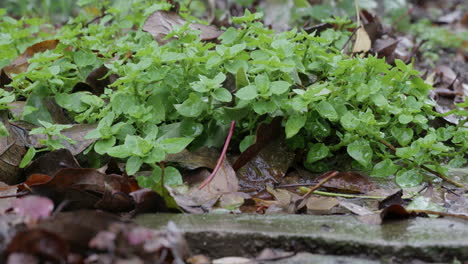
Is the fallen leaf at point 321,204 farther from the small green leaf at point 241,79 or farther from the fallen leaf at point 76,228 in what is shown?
the fallen leaf at point 76,228

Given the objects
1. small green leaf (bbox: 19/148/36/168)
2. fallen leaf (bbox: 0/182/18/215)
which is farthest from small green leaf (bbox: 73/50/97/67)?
fallen leaf (bbox: 0/182/18/215)

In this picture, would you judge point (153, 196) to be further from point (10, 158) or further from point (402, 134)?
point (402, 134)

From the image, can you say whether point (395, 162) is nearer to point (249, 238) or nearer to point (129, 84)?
point (249, 238)

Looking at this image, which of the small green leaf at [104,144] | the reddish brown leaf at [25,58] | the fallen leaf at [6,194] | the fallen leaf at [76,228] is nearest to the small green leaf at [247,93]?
the small green leaf at [104,144]

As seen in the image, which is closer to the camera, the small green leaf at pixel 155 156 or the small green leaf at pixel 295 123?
the small green leaf at pixel 155 156

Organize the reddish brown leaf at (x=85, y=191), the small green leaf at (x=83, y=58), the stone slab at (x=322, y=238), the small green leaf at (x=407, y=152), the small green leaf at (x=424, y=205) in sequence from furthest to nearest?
the small green leaf at (x=83, y=58), the small green leaf at (x=407, y=152), the small green leaf at (x=424, y=205), the reddish brown leaf at (x=85, y=191), the stone slab at (x=322, y=238)

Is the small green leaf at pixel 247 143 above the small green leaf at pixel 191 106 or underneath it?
underneath

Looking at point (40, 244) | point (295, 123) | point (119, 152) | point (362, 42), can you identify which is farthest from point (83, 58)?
point (362, 42)
